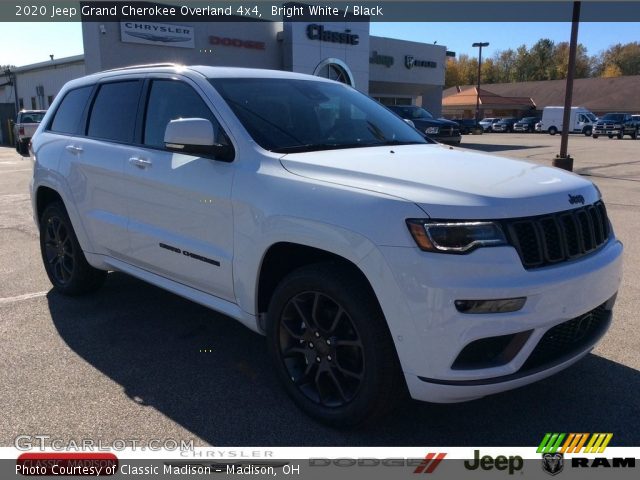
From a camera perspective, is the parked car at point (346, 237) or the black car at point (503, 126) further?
the black car at point (503, 126)

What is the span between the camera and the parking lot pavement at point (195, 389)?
118 inches

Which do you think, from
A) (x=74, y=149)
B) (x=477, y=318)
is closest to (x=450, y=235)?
(x=477, y=318)

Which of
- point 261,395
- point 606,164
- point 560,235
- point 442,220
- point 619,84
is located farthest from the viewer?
point 619,84

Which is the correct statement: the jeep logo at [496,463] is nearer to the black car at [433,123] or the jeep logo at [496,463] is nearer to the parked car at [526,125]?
the black car at [433,123]

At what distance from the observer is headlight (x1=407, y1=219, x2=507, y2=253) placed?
8.23ft

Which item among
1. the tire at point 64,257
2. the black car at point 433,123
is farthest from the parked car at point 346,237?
the black car at point 433,123

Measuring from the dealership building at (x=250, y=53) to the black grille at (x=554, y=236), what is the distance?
1980cm

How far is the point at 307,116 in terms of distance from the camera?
3779mm

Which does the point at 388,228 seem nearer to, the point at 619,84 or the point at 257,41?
the point at 257,41

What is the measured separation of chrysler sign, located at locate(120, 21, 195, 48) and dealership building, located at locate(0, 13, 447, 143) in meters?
0.03

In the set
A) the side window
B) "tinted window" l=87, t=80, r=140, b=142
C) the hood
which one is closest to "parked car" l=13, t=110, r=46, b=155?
"tinted window" l=87, t=80, r=140, b=142

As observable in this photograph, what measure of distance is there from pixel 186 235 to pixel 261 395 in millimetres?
1073

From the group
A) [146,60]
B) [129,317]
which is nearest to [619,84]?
[146,60]

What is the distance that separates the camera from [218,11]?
23078 mm
